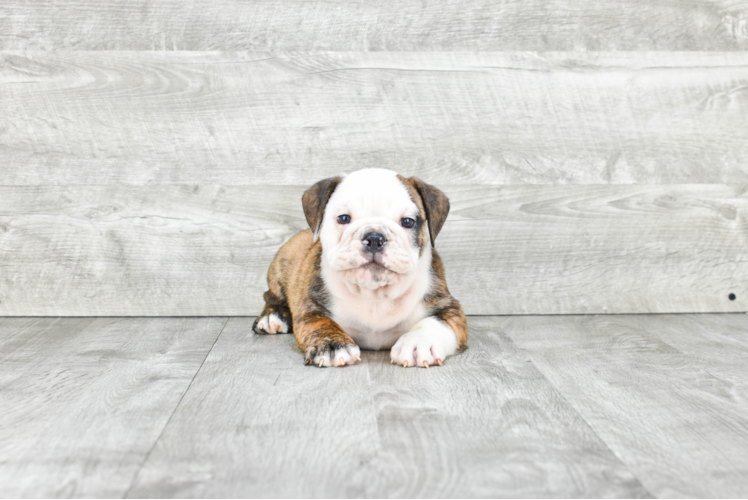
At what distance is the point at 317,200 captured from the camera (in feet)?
8.44

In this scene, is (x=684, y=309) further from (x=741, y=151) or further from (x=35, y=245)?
(x=35, y=245)

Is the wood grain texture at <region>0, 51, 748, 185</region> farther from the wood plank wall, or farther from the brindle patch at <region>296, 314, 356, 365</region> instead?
the brindle patch at <region>296, 314, 356, 365</region>

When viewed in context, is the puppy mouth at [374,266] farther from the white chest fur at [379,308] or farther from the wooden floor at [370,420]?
the wooden floor at [370,420]

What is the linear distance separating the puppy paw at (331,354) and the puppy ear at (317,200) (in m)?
0.48

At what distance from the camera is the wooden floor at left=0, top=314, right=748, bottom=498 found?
1.45 metres

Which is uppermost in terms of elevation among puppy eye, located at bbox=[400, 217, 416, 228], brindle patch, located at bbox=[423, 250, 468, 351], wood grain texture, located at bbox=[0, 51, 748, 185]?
wood grain texture, located at bbox=[0, 51, 748, 185]

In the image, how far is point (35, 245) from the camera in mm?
3297

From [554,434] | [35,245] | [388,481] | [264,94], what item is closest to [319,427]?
[388,481]

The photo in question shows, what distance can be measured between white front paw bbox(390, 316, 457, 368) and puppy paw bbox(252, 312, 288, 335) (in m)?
0.75

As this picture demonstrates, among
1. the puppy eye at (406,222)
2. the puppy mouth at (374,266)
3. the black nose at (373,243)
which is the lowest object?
the puppy mouth at (374,266)

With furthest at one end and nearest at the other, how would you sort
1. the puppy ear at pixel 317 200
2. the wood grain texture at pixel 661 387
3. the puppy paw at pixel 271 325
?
1. the puppy paw at pixel 271 325
2. the puppy ear at pixel 317 200
3. the wood grain texture at pixel 661 387

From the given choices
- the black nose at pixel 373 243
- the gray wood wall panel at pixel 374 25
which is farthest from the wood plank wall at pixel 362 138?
the black nose at pixel 373 243

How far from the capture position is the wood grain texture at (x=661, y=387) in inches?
60.8

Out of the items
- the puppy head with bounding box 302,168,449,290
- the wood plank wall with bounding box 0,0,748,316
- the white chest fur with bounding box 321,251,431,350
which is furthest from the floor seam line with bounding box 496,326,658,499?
the wood plank wall with bounding box 0,0,748,316
